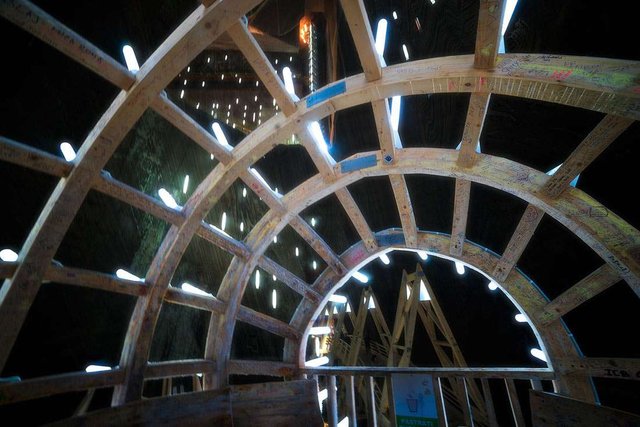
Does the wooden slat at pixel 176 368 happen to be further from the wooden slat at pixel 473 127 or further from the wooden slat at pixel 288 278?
the wooden slat at pixel 473 127

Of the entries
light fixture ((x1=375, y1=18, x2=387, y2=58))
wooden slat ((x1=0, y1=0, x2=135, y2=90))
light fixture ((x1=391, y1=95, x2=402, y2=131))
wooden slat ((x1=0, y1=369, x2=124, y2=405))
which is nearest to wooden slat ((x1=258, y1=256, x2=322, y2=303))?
wooden slat ((x1=0, y1=369, x2=124, y2=405))

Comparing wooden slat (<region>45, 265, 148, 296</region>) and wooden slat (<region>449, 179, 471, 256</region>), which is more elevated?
wooden slat (<region>449, 179, 471, 256</region>)

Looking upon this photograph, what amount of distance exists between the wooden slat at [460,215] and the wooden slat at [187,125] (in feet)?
9.29

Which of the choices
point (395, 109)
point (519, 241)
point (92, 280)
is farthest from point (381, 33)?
point (92, 280)

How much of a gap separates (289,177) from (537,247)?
3.69 metres

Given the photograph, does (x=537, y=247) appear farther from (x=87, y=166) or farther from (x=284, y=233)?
(x=87, y=166)

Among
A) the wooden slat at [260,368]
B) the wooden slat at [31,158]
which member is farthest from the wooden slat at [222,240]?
the wooden slat at [260,368]

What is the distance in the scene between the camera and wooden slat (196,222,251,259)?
138 inches

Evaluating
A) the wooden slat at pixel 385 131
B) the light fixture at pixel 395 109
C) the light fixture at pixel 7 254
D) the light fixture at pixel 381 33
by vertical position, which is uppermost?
the light fixture at pixel 381 33

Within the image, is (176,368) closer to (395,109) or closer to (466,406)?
(466,406)

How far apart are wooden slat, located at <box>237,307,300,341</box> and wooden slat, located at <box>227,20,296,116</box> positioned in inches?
120

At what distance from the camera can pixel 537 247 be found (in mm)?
3574

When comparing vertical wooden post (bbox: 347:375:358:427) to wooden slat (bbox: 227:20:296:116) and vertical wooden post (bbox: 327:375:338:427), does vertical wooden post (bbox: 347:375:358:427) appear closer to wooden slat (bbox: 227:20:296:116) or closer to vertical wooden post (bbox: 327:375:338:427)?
vertical wooden post (bbox: 327:375:338:427)

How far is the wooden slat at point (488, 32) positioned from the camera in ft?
5.89
